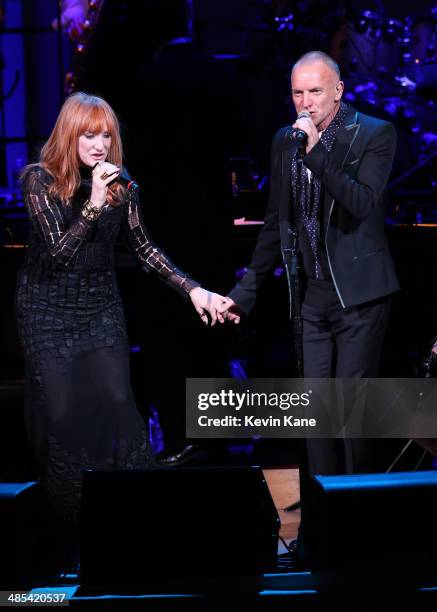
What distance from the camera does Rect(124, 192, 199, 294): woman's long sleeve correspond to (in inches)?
137

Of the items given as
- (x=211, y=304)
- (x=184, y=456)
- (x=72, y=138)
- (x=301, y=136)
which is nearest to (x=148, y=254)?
(x=211, y=304)

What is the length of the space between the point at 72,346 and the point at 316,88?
50.3 inches

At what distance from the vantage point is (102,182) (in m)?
3.14

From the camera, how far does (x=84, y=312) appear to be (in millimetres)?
3383

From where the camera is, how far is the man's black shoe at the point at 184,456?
15.2 feet

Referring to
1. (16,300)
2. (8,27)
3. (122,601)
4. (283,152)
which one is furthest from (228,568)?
(8,27)

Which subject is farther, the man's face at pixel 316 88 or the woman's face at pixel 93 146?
the woman's face at pixel 93 146

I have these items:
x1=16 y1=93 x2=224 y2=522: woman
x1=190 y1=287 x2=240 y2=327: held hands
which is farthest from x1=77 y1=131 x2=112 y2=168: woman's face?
x1=190 y1=287 x2=240 y2=327: held hands

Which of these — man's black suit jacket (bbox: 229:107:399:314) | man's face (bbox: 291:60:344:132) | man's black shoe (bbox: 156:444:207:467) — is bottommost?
man's black shoe (bbox: 156:444:207:467)

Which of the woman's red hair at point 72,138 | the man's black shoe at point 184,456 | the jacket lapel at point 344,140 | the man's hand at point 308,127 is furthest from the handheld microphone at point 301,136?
the man's black shoe at point 184,456

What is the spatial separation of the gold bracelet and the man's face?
0.78 meters

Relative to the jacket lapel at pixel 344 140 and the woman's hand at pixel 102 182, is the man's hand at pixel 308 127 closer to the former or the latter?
the jacket lapel at pixel 344 140

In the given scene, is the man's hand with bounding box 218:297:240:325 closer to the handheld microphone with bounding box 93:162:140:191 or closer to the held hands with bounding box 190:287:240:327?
the held hands with bounding box 190:287:240:327

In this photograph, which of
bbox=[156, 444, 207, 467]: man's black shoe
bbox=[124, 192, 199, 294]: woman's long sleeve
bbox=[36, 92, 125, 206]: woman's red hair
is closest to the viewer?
bbox=[36, 92, 125, 206]: woman's red hair
